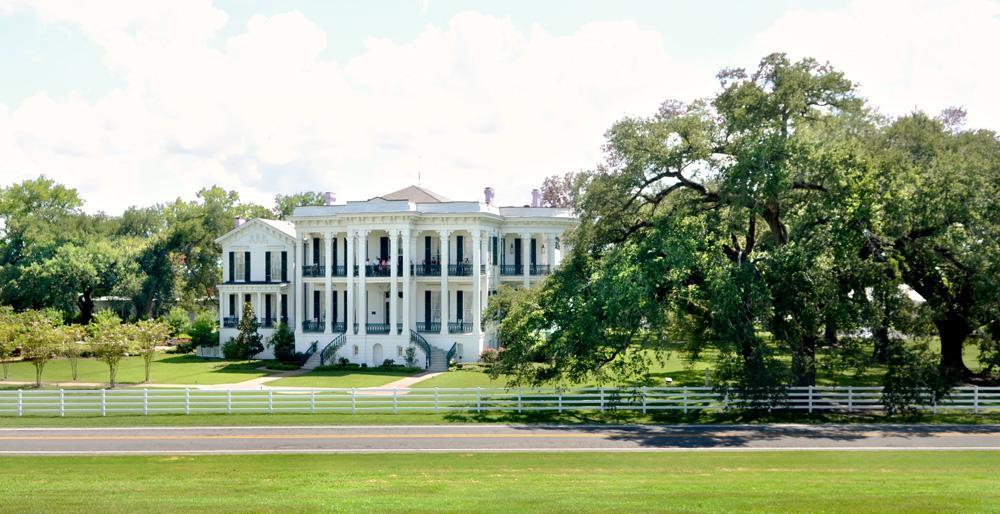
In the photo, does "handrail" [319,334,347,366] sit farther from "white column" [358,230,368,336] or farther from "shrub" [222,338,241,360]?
"shrub" [222,338,241,360]

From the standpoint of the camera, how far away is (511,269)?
5578 cm

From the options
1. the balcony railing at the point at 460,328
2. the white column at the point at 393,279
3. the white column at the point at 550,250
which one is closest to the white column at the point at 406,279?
the white column at the point at 393,279

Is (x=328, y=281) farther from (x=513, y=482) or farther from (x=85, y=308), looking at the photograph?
(x=513, y=482)

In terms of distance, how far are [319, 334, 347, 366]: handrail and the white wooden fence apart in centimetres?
1745

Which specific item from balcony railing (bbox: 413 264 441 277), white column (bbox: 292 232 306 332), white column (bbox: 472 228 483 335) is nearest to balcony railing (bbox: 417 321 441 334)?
white column (bbox: 472 228 483 335)

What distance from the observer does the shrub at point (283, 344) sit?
1999 inches

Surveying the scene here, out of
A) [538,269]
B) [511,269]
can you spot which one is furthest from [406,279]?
[538,269]

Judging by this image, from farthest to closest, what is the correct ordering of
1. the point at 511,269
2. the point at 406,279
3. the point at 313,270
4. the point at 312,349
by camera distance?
the point at 511,269 → the point at 313,270 → the point at 312,349 → the point at 406,279

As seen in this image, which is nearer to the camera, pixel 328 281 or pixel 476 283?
pixel 476 283

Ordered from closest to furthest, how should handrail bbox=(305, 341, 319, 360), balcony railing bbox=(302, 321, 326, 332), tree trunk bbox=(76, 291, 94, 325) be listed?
handrail bbox=(305, 341, 319, 360)
balcony railing bbox=(302, 321, 326, 332)
tree trunk bbox=(76, 291, 94, 325)

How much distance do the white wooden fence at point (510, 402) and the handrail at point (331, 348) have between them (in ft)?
57.3

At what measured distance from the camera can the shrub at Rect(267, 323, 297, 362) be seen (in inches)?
1999

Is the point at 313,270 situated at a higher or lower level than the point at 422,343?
higher

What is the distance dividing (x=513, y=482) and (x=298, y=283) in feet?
120
